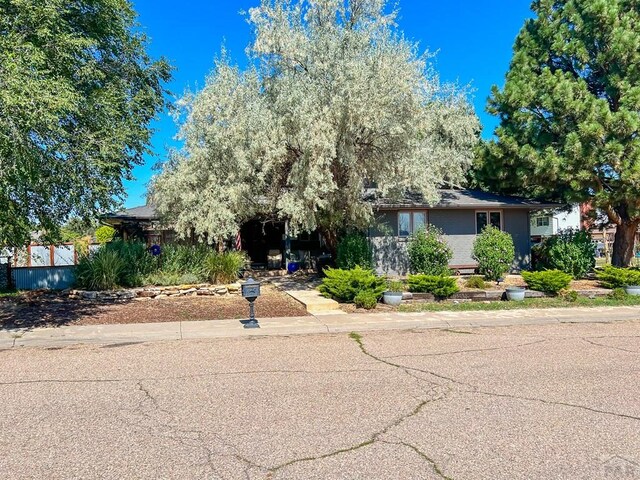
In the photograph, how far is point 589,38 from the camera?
1709 cm

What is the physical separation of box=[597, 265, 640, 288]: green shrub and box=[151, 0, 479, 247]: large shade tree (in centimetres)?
555

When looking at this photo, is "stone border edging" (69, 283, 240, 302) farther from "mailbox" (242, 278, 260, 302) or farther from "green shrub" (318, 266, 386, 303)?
"mailbox" (242, 278, 260, 302)

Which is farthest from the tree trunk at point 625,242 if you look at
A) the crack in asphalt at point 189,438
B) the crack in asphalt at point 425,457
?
the crack in asphalt at point 189,438

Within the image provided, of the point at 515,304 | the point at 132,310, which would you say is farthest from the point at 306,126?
the point at 515,304

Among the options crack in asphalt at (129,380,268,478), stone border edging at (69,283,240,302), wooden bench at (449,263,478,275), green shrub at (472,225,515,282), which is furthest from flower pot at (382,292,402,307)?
crack in asphalt at (129,380,268,478)

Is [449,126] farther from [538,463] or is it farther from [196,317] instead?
[538,463]

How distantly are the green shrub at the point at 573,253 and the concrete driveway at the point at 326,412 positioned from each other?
9.46 meters

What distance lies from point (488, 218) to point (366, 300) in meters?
9.70

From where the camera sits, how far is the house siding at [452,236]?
18891 mm

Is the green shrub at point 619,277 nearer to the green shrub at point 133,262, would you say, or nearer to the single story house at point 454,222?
the single story house at point 454,222

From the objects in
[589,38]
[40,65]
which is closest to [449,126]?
[589,38]

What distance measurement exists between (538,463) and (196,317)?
8721mm

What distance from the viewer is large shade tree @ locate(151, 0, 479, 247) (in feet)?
42.0

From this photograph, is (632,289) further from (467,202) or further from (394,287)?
(394,287)
